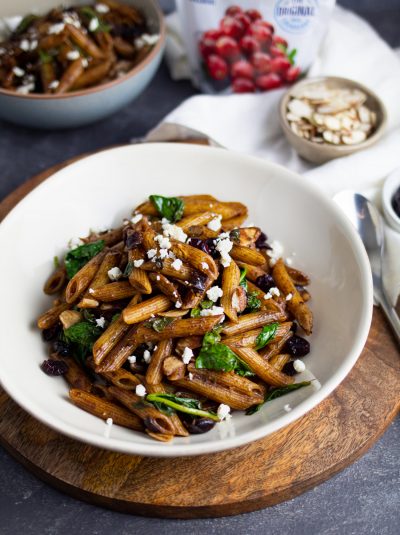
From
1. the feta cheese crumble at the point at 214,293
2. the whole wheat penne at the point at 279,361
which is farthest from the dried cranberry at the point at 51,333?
the whole wheat penne at the point at 279,361

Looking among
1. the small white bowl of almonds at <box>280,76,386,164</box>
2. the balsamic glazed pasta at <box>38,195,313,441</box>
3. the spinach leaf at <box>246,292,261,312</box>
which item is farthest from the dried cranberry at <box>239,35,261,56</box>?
the spinach leaf at <box>246,292,261,312</box>

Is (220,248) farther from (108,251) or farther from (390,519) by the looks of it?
(390,519)

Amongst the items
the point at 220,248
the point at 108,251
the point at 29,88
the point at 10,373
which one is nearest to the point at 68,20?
the point at 29,88

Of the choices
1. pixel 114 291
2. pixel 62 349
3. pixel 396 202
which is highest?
pixel 114 291

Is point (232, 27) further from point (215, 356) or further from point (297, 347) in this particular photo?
point (215, 356)

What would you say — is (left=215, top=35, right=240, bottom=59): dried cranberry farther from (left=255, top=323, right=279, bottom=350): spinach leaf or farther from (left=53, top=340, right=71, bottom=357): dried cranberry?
(left=53, top=340, right=71, bottom=357): dried cranberry

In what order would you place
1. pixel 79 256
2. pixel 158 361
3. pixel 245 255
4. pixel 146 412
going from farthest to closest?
1. pixel 79 256
2. pixel 245 255
3. pixel 158 361
4. pixel 146 412

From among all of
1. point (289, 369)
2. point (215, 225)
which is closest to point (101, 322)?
point (215, 225)

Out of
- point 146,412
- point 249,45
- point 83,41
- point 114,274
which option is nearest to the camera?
point 146,412
